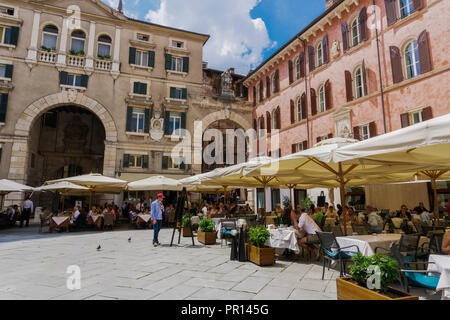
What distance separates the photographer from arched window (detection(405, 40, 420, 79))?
12.6 meters

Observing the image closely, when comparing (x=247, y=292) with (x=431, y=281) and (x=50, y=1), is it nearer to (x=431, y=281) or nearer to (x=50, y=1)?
(x=431, y=281)

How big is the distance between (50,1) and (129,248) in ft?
69.0

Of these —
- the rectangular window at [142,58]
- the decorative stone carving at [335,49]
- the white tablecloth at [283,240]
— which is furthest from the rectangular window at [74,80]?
the white tablecloth at [283,240]

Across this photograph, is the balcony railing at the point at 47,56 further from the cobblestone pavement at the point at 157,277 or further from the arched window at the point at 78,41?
the cobblestone pavement at the point at 157,277

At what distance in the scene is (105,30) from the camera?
20.8m

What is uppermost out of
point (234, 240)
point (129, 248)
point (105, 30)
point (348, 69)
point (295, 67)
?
point (105, 30)

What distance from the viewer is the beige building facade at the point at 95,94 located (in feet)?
60.3

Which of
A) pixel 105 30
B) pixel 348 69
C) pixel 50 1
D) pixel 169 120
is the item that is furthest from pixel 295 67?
pixel 50 1

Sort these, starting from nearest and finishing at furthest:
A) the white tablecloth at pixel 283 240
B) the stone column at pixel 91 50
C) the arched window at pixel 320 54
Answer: the white tablecloth at pixel 283 240
the arched window at pixel 320 54
the stone column at pixel 91 50

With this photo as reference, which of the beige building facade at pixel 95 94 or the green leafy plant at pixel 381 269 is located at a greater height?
the beige building facade at pixel 95 94

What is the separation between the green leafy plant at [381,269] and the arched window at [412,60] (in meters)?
13.2

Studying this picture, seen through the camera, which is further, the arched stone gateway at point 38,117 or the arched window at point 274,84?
the arched window at point 274,84

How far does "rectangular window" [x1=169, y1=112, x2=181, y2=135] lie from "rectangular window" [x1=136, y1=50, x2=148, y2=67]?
4.69m
